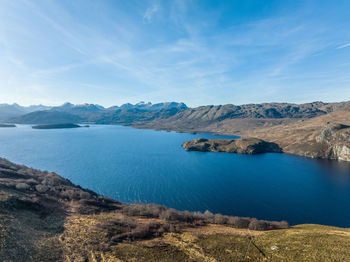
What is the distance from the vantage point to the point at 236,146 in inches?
6885

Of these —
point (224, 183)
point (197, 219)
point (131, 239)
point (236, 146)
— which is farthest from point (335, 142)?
point (131, 239)

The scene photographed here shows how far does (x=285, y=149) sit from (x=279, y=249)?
6977 inches

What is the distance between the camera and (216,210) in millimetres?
59500

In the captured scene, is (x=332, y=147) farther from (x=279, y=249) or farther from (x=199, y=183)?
(x=279, y=249)

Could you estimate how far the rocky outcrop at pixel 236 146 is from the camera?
553 ft

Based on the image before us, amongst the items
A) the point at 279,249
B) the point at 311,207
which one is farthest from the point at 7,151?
the point at 311,207

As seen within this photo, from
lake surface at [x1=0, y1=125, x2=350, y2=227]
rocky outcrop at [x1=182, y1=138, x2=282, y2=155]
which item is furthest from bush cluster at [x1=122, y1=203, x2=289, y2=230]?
rocky outcrop at [x1=182, y1=138, x2=282, y2=155]

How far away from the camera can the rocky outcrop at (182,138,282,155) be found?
553 ft

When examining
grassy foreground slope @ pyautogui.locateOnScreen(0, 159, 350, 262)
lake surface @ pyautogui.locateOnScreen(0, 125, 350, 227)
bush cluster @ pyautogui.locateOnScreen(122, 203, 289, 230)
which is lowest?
lake surface @ pyautogui.locateOnScreen(0, 125, 350, 227)

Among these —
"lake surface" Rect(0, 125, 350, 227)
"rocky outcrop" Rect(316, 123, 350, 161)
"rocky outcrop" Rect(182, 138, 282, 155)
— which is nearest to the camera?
"lake surface" Rect(0, 125, 350, 227)

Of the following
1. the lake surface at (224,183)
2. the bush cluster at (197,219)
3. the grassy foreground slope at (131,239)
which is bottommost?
the lake surface at (224,183)

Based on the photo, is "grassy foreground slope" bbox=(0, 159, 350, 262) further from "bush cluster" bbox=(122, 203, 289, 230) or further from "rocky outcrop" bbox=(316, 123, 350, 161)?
"rocky outcrop" bbox=(316, 123, 350, 161)

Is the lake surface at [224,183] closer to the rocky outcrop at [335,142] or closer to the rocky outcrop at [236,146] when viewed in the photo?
the rocky outcrop at [335,142]

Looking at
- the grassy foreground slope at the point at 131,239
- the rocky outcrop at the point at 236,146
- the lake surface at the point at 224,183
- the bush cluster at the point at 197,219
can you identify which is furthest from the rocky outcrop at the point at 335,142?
the grassy foreground slope at the point at 131,239
